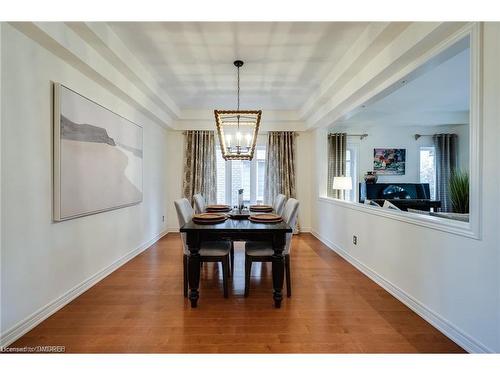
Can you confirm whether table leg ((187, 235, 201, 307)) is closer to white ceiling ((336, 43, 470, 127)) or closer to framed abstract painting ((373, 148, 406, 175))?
white ceiling ((336, 43, 470, 127))

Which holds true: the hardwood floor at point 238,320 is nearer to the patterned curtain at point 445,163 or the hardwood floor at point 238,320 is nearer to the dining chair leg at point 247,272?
the dining chair leg at point 247,272

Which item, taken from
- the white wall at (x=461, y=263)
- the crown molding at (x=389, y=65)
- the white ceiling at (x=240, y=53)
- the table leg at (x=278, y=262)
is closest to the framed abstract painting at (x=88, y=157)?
the white ceiling at (x=240, y=53)

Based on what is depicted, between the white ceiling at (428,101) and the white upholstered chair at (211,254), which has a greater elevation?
the white ceiling at (428,101)

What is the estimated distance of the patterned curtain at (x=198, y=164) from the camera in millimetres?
5477

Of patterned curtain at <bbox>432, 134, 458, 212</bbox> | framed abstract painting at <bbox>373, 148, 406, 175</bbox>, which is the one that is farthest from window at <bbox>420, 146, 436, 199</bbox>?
framed abstract painting at <bbox>373, 148, 406, 175</bbox>

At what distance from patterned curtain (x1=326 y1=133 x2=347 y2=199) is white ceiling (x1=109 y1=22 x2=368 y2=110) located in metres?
1.86

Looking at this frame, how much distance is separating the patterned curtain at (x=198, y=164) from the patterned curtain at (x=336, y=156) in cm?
274

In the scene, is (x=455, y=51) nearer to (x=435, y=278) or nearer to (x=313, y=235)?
(x=435, y=278)

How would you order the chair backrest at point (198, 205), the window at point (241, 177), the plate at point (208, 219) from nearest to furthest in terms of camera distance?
the plate at point (208, 219) < the chair backrest at point (198, 205) < the window at point (241, 177)

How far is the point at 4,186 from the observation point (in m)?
1.77

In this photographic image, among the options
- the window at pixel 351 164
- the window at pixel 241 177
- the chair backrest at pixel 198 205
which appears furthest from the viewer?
the window at pixel 351 164

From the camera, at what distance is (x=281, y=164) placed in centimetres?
556

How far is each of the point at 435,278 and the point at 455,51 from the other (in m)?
1.82
